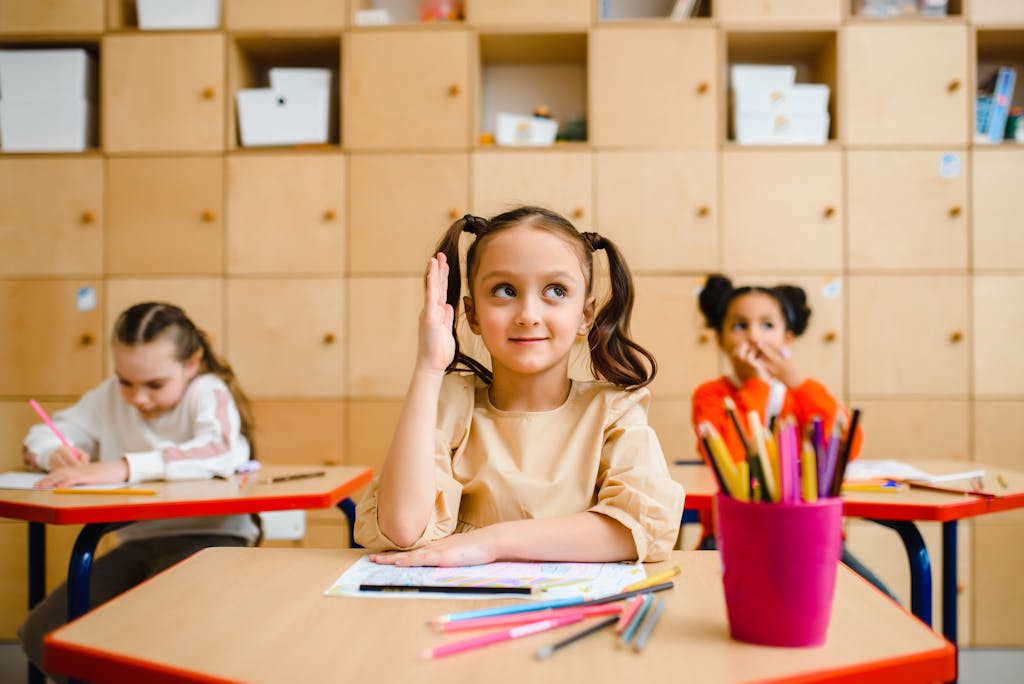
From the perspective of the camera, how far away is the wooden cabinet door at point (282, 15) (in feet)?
9.04

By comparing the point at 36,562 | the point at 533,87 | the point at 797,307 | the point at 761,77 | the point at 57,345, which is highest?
the point at 533,87

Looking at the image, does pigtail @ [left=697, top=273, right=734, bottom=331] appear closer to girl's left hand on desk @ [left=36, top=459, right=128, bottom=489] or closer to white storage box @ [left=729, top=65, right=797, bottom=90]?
white storage box @ [left=729, top=65, right=797, bottom=90]

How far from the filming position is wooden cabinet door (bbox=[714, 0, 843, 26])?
2.68 metres

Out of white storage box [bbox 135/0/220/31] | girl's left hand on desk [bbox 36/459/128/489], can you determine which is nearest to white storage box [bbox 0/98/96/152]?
white storage box [bbox 135/0/220/31]

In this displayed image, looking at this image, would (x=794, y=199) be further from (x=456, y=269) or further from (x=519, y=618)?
(x=519, y=618)

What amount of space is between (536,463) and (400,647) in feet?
1.61

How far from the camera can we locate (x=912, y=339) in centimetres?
267

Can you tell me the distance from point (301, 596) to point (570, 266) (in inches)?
23.7

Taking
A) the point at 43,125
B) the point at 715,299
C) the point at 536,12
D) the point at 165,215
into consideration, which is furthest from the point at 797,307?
the point at 43,125

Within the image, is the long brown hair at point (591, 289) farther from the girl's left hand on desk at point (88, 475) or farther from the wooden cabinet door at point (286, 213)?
the wooden cabinet door at point (286, 213)

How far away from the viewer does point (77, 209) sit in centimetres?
280

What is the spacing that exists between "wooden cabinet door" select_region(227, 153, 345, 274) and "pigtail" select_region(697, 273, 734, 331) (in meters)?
1.31

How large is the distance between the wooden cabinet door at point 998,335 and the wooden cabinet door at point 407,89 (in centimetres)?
196

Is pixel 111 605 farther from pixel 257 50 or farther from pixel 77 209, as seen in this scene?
pixel 257 50
